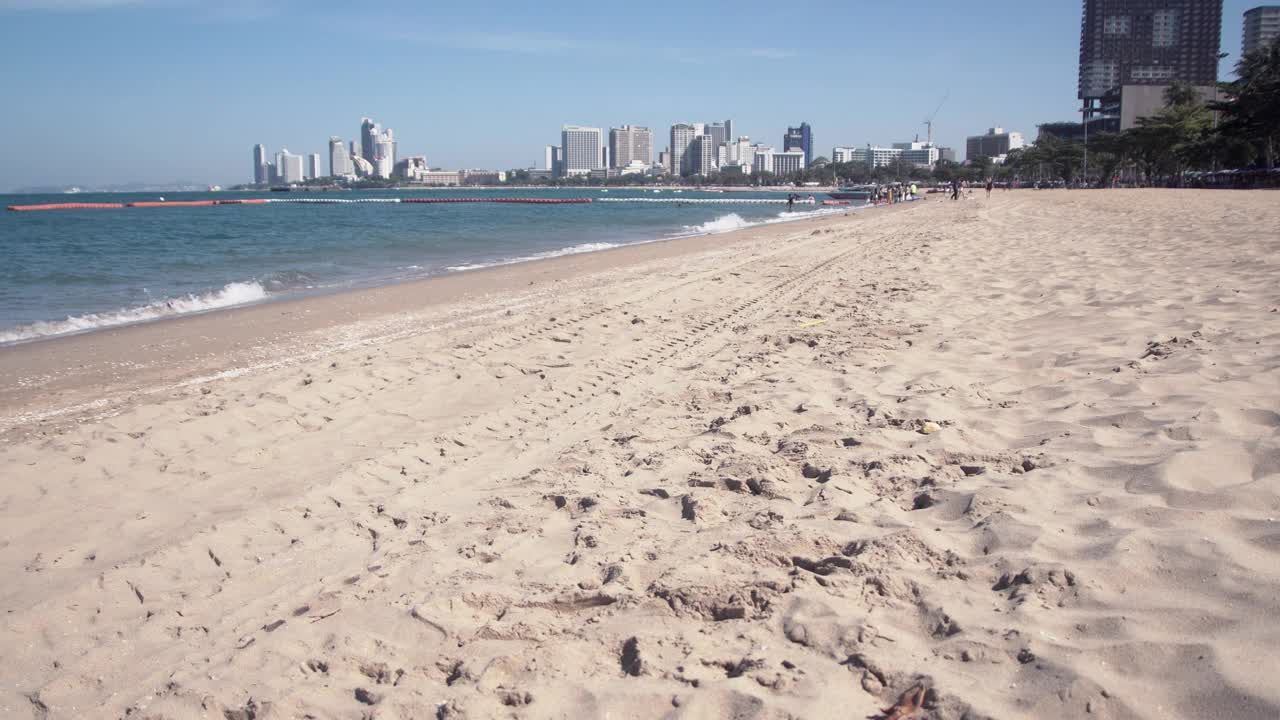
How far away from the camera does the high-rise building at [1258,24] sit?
155 metres

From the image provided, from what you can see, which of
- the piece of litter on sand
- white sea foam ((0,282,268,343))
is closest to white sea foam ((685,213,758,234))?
white sea foam ((0,282,268,343))

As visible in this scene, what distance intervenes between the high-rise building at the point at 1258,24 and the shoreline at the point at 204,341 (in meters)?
188

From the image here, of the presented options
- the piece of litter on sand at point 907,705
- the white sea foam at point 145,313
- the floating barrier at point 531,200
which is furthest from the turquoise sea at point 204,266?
the floating barrier at point 531,200

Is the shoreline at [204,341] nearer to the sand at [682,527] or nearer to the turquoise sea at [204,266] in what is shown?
the sand at [682,527]

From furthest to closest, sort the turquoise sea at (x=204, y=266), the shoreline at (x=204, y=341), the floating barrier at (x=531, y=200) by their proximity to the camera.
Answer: the floating barrier at (x=531, y=200) → the turquoise sea at (x=204, y=266) → the shoreline at (x=204, y=341)

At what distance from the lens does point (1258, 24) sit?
6284 inches

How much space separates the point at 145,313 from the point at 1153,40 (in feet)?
598

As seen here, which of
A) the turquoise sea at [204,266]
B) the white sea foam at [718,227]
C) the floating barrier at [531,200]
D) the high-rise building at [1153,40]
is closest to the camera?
the turquoise sea at [204,266]

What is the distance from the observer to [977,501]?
2975 millimetres

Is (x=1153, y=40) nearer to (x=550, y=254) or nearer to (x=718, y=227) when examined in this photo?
(x=718, y=227)

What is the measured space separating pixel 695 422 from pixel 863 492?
1.38 m

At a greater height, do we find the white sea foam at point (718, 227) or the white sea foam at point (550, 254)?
Result: the white sea foam at point (718, 227)

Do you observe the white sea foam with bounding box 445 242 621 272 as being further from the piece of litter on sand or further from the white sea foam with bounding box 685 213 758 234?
the piece of litter on sand

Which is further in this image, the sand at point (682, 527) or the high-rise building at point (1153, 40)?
the high-rise building at point (1153, 40)
